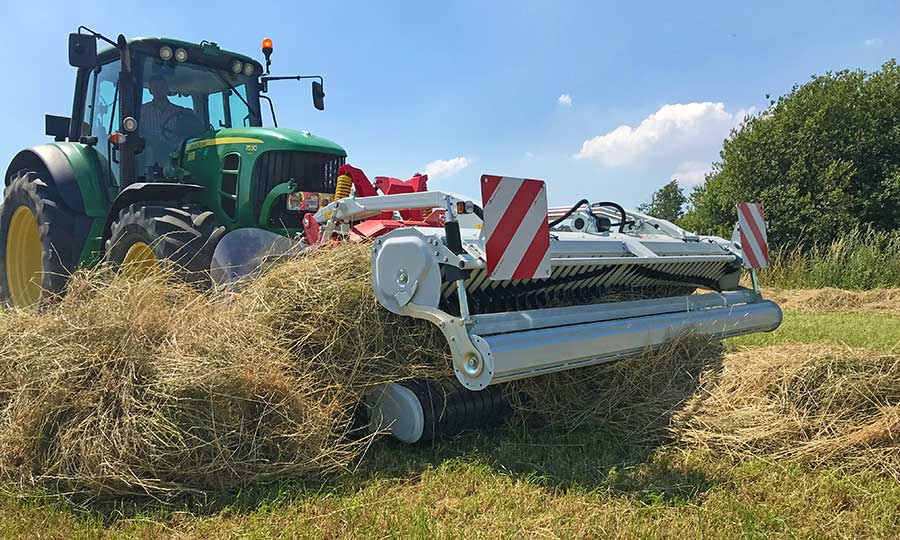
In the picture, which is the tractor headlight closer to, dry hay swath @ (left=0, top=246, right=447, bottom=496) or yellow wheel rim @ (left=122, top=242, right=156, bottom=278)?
yellow wheel rim @ (left=122, top=242, right=156, bottom=278)

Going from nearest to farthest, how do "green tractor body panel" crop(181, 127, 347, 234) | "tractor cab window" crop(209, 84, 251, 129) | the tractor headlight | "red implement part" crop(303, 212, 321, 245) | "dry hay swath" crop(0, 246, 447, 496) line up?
"dry hay swath" crop(0, 246, 447, 496), "red implement part" crop(303, 212, 321, 245), "green tractor body panel" crop(181, 127, 347, 234), the tractor headlight, "tractor cab window" crop(209, 84, 251, 129)

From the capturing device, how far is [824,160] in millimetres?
14734

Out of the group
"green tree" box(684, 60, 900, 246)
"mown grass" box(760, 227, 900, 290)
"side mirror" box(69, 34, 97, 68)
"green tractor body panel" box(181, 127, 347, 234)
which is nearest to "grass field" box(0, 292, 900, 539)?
"green tractor body panel" box(181, 127, 347, 234)

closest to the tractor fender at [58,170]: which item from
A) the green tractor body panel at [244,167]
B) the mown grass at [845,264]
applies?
the green tractor body panel at [244,167]

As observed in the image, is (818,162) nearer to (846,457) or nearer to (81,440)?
(846,457)

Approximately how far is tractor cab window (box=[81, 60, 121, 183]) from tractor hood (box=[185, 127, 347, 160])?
32.7 inches

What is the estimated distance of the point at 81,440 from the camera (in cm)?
274

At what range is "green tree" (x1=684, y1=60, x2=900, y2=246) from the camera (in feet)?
46.1

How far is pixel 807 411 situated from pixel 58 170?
6.01m

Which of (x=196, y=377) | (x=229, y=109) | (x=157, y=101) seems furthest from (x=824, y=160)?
(x=196, y=377)

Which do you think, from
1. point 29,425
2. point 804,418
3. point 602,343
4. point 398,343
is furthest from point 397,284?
point 804,418

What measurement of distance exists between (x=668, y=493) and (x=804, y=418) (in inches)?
34.3

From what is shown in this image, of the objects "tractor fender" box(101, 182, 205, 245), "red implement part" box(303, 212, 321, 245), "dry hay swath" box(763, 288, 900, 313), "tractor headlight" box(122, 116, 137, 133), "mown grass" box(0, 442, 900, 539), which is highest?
"tractor headlight" box(122, 116, 137, 133)

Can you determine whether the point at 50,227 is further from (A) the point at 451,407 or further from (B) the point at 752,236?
(B) the point at 752,236
